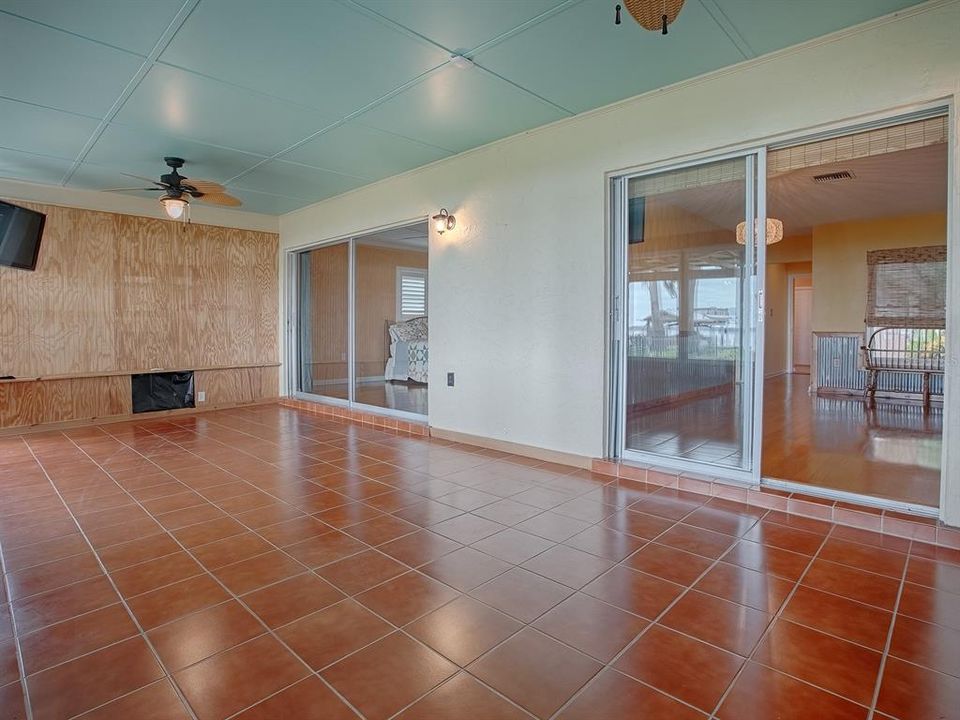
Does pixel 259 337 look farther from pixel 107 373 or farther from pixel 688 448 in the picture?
pixel 688 448

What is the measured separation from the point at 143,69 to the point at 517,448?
3.64m

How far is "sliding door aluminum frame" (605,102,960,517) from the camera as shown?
101 inches

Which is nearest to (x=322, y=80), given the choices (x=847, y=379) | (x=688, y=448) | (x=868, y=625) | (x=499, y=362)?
(x=499, y=362)

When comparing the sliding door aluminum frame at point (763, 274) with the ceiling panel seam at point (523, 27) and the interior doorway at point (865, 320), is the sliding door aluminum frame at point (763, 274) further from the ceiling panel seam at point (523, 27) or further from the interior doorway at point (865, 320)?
the ceiling panel seam at point (523, 27)

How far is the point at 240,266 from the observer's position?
705 cm

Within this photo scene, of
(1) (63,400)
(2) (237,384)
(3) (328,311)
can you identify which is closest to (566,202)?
(3) (328,311)

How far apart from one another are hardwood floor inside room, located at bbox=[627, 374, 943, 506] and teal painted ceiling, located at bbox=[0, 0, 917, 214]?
2114 millimetres

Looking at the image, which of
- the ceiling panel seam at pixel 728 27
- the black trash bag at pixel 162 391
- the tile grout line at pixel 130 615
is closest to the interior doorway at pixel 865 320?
the ceiling panel seam at pixel 728 27

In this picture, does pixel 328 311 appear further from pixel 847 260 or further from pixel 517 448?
pixel 847 260

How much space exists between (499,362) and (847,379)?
6548mm

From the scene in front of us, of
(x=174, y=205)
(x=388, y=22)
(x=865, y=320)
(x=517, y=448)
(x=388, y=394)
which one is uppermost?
(x=388, y=22)

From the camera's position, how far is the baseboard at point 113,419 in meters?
5.38

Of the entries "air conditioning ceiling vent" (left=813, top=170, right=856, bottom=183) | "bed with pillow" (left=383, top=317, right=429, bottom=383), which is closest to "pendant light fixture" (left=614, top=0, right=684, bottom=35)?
"air conditioning ceiling vent" (left=813, top=170, right=856, bottom=183)

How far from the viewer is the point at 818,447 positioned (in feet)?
13.9
